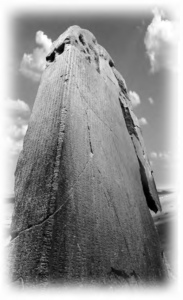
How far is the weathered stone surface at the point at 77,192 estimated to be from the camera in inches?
95.8

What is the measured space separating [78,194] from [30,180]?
53cm

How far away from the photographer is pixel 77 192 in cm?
262

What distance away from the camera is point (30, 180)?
2.78 metres

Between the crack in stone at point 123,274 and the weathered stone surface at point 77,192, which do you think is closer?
the weathered stone surface at point 77,192

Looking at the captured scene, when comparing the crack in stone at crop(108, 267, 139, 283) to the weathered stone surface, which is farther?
the crack in stone at crop(108, 267, 139, 283)

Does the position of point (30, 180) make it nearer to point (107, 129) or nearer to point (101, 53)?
point (107, 129)

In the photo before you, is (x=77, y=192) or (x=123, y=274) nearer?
(x=77, y=192)

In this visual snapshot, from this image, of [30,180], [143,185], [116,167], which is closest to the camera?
[30,180]

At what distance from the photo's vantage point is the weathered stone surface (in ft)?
7.98

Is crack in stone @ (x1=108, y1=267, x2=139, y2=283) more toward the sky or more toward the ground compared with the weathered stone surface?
more toward the ground

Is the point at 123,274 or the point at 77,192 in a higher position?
the point at 77,192

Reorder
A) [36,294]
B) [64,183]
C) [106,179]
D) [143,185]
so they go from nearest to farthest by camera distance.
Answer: [36,294], [64,183], [106,179], [143,185]

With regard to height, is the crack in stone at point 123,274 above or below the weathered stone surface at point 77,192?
below

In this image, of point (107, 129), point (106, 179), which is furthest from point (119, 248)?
point (107, 129)
